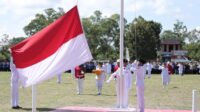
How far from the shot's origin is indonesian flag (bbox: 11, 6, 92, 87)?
976 cm

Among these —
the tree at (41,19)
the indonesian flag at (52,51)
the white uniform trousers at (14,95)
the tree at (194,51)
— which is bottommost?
the white uniform trousers at (14,95)

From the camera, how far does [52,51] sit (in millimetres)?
9984

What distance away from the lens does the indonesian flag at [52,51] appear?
9758 mm

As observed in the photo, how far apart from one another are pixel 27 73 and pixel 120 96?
4816 millimetres

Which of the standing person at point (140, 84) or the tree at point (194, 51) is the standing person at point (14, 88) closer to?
the standing person at point (140, 84)

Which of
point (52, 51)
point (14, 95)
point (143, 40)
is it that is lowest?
point (14, 95)

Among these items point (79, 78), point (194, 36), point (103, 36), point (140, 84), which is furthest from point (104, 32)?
point (140, 84)

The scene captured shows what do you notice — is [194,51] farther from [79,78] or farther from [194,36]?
[79,78]

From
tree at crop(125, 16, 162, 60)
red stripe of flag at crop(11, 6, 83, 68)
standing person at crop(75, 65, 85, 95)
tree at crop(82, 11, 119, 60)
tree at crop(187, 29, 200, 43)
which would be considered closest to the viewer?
red stripe of flag at crop(11, 6, 83, 68)

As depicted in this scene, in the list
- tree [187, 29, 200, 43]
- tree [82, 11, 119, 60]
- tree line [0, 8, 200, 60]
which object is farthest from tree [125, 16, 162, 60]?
tree [187, 29, 200, 43]

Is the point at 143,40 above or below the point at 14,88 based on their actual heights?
above

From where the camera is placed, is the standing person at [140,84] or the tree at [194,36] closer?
the standing person at [140,84]

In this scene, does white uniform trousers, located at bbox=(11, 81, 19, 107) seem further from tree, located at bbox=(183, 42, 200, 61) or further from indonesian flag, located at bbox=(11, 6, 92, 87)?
tree, located at bbox=(183, 42, 200, 61)

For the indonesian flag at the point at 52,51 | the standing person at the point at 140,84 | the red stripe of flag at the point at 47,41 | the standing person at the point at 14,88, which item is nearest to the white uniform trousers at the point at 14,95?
the standing person at the point at 14,88
